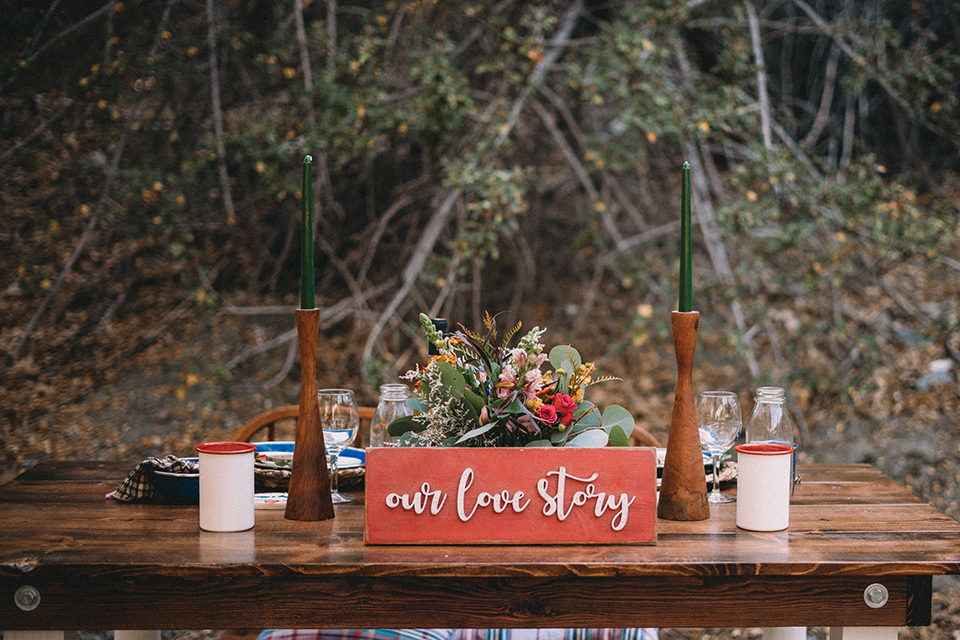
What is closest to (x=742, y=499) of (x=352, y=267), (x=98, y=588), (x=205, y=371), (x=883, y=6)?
(x=98, y=588)

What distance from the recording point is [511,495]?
1289mm

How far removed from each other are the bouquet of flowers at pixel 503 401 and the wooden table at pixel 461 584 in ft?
0.55

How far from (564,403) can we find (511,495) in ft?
0.53

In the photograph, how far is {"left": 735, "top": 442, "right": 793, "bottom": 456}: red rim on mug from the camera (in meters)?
1.37

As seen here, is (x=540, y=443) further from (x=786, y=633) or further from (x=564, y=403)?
(x=786, y=633)

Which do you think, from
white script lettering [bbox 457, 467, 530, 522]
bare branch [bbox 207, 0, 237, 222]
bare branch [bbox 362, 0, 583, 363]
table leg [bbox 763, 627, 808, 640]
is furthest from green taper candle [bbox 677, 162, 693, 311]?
bare branch [bbox 207, 0, 237, 222]

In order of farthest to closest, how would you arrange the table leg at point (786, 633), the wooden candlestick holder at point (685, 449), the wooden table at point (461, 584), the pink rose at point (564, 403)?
the table leg at point (786, 633)
the wooden candlestick holder at point (685, 449)
the pink rose at point (564, 403)
the wooden table at point (461, 584)

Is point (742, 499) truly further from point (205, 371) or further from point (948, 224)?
point (205, 371)

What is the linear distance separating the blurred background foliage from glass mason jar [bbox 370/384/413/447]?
70.9 inches

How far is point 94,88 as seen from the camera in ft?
11.8

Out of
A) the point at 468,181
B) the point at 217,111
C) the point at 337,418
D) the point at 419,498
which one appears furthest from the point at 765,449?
the point at 217,111

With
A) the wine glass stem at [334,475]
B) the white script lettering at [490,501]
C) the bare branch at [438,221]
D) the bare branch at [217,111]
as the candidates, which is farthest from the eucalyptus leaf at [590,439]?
the bare branch at [217,111]

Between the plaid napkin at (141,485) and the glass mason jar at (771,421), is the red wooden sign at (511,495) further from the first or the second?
the plaid napkin at (141,485)

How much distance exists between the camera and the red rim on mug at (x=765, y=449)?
137 cm
